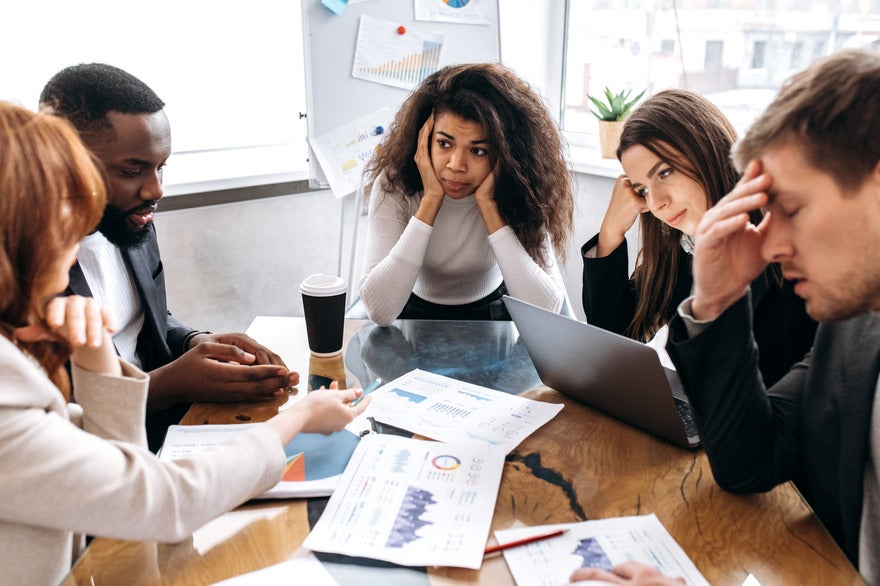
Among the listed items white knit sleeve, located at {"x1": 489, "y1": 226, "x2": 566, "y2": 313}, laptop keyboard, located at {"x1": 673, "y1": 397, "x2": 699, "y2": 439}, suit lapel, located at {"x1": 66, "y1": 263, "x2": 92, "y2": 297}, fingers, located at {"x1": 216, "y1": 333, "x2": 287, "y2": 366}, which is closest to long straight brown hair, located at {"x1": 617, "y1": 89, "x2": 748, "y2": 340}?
white knit sleeve, located at {"x1": 489, "y1": 226, "x2": 566, "y2": 313}

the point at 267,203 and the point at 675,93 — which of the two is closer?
the point at 675,93

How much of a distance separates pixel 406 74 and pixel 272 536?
2.01 m

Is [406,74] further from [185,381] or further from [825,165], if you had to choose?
[825,165]

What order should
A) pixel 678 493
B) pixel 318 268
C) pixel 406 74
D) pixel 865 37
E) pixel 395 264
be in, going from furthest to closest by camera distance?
1. pixel 318 268
2. pixel 406 74
3. pixel 865 37
4. pixel 395 264
5. pixel 678 493

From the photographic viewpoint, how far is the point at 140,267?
1.49 m

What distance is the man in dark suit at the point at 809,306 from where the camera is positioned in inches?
30.7

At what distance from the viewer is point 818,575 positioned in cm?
74

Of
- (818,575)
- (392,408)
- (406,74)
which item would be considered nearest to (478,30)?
(406,74)

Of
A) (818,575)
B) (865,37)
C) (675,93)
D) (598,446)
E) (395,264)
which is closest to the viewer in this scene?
(818,575)

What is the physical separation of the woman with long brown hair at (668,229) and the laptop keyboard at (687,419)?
26 centimetres

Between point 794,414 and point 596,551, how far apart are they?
0.41 metres

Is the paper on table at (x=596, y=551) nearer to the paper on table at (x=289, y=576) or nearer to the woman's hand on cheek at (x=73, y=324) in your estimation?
the paper on table at (x=289, y=576)

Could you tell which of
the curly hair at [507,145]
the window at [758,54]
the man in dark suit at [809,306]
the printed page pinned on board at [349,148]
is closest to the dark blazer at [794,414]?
the man in dark suit at [809,306]

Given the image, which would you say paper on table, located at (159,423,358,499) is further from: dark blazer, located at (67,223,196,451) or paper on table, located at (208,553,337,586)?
dark blazer, located at (67,223,196,451)
